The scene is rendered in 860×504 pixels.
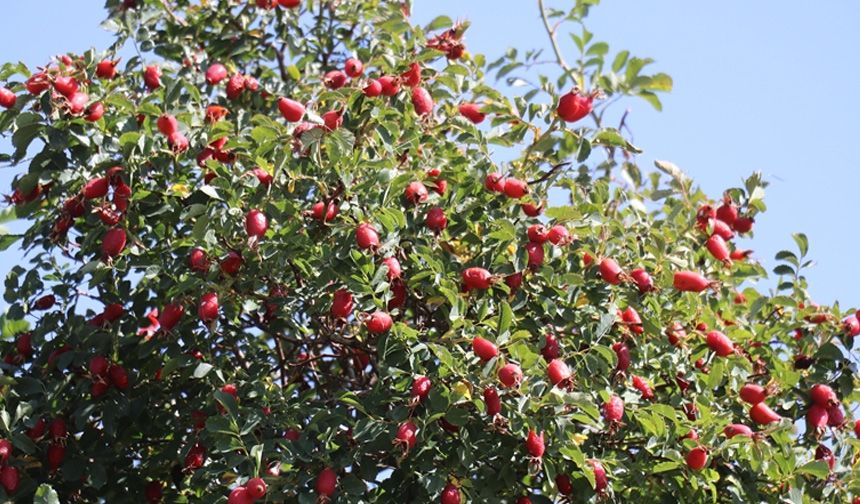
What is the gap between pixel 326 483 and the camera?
A: 337 centimetres

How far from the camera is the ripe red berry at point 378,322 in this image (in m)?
3.45

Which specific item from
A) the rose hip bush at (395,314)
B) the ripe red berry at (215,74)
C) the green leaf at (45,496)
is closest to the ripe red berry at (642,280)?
the rose hip bush at (395,314)

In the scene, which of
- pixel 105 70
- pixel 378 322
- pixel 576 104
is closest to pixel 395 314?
pixel 378 322

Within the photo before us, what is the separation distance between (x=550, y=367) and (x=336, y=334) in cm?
80

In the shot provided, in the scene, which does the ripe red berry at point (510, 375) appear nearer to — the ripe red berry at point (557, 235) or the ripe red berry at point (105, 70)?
the ripe red berry at point (557, 235)

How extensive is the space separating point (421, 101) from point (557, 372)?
103 centimetres

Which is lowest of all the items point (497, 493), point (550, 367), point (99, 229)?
point (497, 493)

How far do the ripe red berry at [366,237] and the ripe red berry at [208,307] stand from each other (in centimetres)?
44

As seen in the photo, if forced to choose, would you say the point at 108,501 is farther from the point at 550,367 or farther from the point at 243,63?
the point at 243,63

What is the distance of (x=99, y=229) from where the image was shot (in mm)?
3857

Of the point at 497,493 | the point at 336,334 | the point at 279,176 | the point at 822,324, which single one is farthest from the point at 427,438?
the point at 822,324

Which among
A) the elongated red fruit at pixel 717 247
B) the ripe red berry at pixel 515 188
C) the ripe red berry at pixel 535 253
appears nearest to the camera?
the ripe red berry at pixel 535 253

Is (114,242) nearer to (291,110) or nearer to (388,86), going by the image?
(291,110)

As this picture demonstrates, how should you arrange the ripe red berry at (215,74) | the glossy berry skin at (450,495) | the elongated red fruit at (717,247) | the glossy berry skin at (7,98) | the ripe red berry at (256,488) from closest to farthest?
the ripe red berry at (256,488)
the glossy berry skin at (450,495)
the glossy berry skin at (7,98)
the elongated red fruit at (717,247)
the ripe red berry at (215,74)
